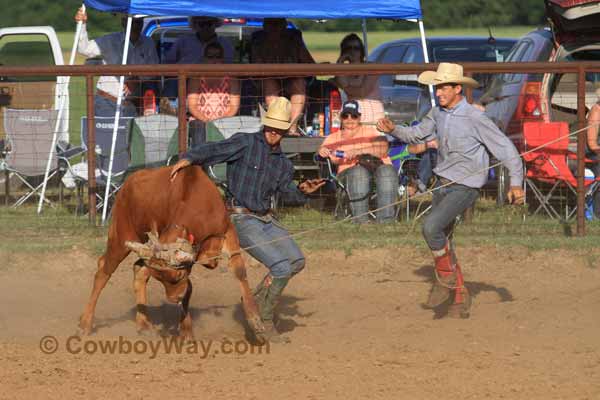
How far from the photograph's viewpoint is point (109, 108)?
11680mm

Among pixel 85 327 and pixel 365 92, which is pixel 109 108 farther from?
pixel 85 327

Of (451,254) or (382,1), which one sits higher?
(382,1)

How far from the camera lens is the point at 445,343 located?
762cm

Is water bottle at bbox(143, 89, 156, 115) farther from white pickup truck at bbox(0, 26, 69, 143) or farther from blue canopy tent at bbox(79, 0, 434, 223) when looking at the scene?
white pickup truck at bbox(0, 26, 69, 143)

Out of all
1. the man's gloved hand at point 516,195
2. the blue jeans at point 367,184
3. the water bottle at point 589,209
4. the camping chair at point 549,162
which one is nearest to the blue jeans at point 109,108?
the blue jeans at point 367,184

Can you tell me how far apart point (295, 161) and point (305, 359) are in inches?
179

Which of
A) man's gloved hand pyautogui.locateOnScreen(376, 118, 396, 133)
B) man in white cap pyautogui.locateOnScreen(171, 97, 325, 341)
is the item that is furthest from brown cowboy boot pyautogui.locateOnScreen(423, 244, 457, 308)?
man in white cap pyautogui.locateOnScreen(171, 97, 325, 341)

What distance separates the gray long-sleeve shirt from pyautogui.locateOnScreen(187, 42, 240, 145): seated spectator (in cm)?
341

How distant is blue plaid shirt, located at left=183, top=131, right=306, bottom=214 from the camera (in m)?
7.49

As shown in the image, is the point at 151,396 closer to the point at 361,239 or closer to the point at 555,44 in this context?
the point at 361,239

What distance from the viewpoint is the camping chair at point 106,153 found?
1116cm

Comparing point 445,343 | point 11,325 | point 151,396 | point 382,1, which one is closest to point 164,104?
point 382,1

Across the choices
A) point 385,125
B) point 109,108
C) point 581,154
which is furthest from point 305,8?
point 385,125

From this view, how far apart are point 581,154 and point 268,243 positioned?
13.7ft
